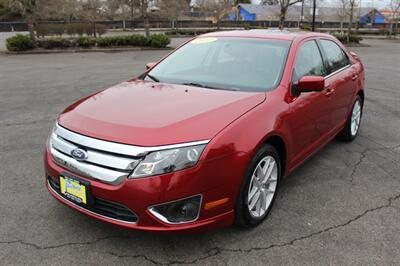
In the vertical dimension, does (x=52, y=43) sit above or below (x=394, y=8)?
below

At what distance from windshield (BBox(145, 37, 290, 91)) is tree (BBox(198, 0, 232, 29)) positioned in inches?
1666

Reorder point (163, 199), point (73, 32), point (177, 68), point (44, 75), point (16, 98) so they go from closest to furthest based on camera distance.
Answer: point (163, 199) < point (177, 68) < point (16, 98) < point (44, 75) < point (73, 32)

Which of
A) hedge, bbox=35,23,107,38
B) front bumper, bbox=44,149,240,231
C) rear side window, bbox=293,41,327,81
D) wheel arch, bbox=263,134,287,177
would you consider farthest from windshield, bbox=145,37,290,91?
hedge, bbox=35,23,107,38

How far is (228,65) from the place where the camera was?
377 cm

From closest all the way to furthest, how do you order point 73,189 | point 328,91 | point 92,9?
point 73,189, point 328,91, point 92,9

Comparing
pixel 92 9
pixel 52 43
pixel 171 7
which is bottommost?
pixel 52 43

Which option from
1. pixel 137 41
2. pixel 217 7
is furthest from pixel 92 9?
pixel 137 41

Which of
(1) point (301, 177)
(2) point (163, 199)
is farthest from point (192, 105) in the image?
(1) point (301, 177)

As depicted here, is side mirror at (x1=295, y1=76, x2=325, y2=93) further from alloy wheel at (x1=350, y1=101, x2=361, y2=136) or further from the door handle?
alloy wheel at (x1=350, y1=101, x2=361, y2=136)

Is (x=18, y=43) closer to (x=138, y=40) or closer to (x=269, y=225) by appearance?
(x=138, y=40)

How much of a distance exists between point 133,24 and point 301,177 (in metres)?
50.9

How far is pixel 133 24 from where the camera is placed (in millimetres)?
51562

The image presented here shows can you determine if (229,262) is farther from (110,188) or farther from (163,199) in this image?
(110,188)

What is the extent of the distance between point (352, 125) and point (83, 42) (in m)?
18.0
